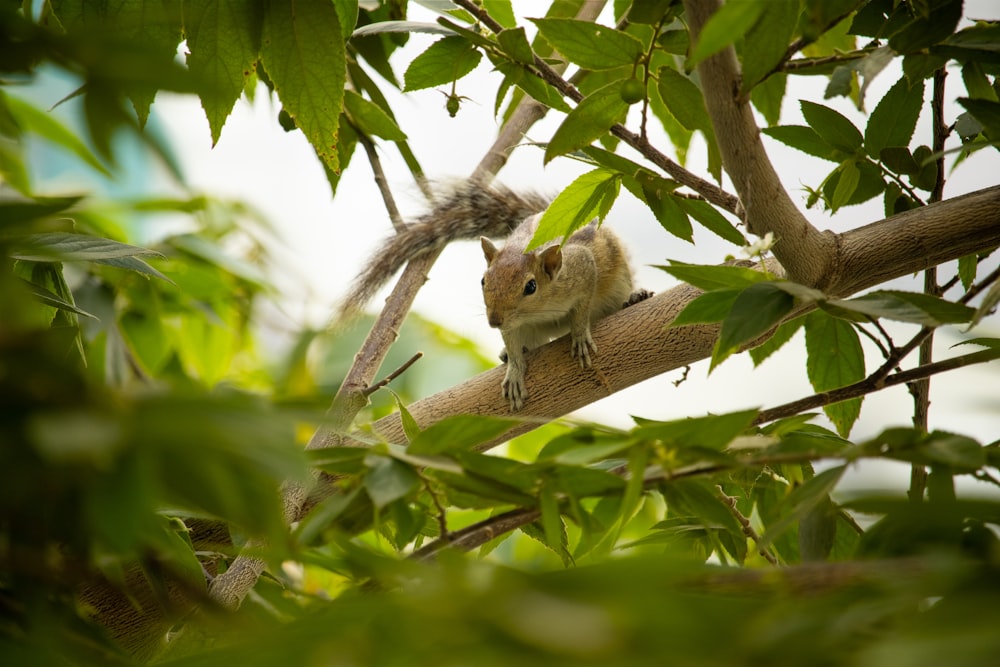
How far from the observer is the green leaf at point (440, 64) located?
0.98m

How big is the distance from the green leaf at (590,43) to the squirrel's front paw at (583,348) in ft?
1.55

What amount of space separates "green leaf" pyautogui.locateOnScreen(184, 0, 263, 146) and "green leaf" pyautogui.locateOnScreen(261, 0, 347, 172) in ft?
0.05

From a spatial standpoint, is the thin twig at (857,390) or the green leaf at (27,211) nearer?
the green leaf at (27,211)

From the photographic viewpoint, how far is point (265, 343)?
307 centimetres

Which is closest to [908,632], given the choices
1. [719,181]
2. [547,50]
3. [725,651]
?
[725,651]

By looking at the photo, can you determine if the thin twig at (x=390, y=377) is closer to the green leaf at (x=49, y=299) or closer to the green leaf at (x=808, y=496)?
the green leaf at (x=49, y=299)

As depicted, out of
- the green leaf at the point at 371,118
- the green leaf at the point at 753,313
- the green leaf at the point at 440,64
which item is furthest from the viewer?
the green leaf at the point at 371,118

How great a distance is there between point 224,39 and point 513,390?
2.13ft

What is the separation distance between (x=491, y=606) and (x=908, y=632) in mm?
153

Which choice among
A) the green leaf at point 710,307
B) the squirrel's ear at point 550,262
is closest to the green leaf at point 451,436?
the green leaf at point 710,307

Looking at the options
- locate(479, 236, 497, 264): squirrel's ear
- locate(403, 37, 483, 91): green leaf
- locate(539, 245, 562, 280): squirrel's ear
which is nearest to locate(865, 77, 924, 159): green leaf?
locate(403, 37, 483, 91): green leaf

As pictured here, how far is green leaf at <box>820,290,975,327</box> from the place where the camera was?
614 millimetres

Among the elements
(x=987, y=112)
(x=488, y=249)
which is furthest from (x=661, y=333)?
(x=488, y=249)

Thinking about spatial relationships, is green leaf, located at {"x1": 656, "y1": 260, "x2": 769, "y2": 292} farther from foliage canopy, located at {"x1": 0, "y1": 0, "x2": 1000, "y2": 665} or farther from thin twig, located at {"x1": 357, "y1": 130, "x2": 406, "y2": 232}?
thin twig, located at {"x1": 357, "y1": 130, "x2": 406, "y2": 232}
